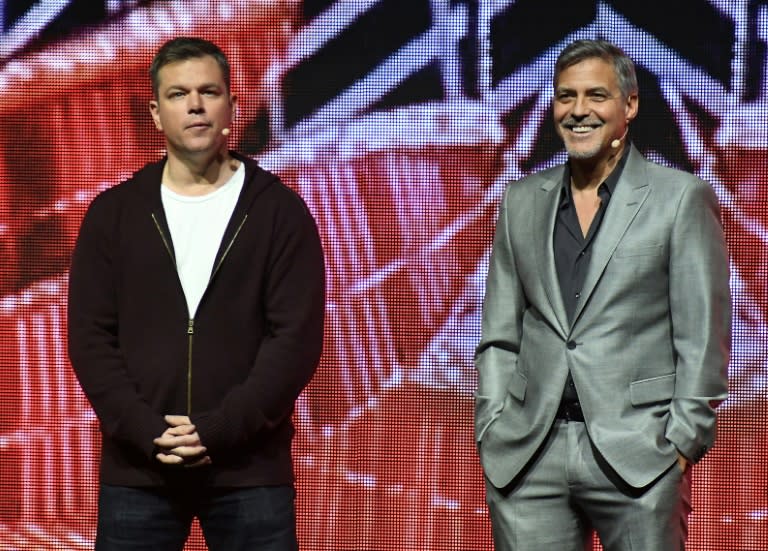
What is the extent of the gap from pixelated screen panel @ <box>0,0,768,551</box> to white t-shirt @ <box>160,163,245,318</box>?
109cm

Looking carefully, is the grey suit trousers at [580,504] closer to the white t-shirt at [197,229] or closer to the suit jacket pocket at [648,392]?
the suit jacket pocket at [648,392]

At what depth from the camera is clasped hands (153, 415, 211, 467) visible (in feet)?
8.10

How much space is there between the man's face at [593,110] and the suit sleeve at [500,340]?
0.27m

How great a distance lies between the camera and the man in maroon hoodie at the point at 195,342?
2.51 m

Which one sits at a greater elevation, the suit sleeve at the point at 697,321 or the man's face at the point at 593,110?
the man's face at the point at 593,110

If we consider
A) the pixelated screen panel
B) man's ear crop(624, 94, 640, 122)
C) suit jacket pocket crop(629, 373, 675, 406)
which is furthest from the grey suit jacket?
the pixelated screen panel

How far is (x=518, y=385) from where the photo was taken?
2.58m

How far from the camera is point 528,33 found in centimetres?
364

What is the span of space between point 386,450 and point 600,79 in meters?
1.63

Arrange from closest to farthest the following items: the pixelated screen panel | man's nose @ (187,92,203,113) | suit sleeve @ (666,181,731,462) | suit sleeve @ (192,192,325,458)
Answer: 1. suit sleeve @ (666,181,731,462)
2. suit sleeve @ (192,192,325,458)
3. man's nose @ (187,92,203,113)
4. the pixelated screen panel

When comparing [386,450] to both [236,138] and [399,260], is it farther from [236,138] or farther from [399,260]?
[236,138]

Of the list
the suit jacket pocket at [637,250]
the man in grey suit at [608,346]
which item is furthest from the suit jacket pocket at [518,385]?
the suit jacket pocket at [637,250]

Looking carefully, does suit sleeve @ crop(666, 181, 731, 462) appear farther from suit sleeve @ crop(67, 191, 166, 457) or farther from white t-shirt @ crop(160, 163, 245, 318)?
suit sleeve @ crop(67, 191, 166, 457)

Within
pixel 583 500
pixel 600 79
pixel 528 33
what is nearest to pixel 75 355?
pixel 583 500
